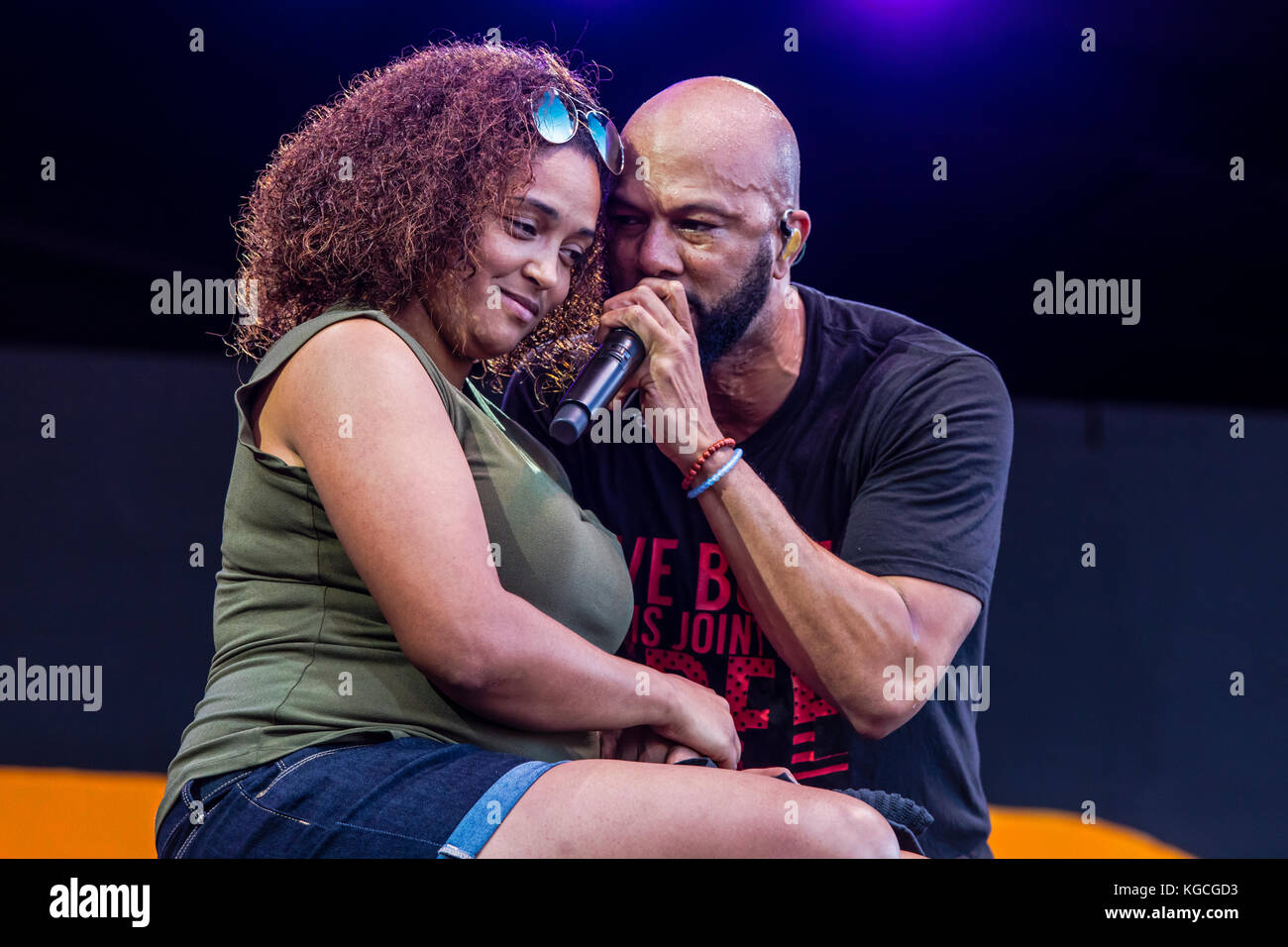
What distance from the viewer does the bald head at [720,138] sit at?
178 cm

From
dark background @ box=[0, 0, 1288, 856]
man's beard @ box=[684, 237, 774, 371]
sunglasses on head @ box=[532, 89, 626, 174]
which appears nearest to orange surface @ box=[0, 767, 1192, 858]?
dark background @ box=[0, 0, 1288, 856]

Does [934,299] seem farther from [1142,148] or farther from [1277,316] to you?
[1277,316]

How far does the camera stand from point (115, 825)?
101 inches

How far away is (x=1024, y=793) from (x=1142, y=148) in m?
1.71

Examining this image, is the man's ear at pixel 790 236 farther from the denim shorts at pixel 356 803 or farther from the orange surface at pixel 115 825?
the orange surface at pixel 115 825

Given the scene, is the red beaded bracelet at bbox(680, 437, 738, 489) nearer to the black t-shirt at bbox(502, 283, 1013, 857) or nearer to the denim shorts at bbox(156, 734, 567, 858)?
the black t-shirt at bbox(502, 283, 1013, 857)

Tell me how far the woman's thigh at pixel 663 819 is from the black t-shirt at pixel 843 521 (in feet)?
2.40

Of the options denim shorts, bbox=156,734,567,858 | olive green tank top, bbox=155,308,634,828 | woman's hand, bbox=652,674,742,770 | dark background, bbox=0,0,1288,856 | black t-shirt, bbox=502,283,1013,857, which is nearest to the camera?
denim shorts, bbox=156,734,567,858

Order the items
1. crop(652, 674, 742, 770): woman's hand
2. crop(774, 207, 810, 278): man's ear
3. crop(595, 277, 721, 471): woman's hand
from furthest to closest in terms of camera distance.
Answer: crop(774, 207, 810, 278): man's ear < crop(595, 277, 721, 471): woman's hand < crop(652, 674, 742, 770): woman's hand

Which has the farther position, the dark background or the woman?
the dark background

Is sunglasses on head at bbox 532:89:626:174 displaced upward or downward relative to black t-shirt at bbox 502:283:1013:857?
upward

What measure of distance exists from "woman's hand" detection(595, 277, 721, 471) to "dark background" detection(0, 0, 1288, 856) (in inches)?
40.5

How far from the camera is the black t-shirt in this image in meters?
1.73
